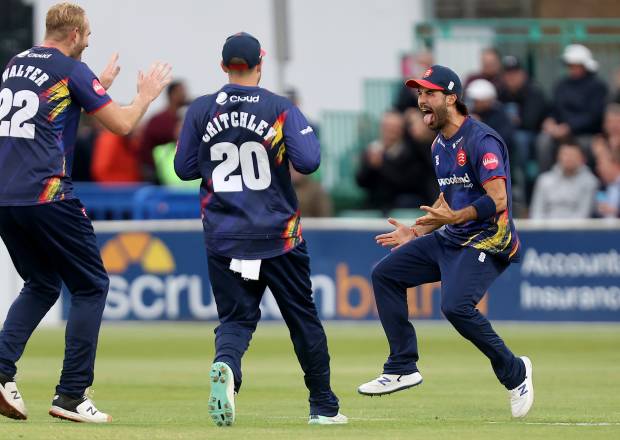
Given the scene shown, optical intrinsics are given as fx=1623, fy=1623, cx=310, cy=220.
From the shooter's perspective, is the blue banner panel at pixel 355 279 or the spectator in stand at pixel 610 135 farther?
the spectator in stand at pixel 610 135

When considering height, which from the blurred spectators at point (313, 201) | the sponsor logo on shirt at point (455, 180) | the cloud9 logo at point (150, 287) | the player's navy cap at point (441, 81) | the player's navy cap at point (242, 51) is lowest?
the cloud9 logo at point (150, 287)

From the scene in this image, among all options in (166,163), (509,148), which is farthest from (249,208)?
(166,163)

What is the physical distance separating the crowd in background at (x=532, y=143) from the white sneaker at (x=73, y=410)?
10.6 metres

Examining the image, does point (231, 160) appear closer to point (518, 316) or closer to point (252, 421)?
point (252, 421)

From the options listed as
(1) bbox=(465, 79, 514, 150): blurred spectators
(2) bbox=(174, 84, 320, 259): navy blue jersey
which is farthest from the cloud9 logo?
(2) bbox=(174, 84, 320, 259): navy blue jersey

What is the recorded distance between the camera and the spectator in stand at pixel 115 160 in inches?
850

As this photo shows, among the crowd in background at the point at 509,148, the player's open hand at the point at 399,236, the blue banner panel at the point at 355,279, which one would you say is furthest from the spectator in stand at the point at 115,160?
the player's open hand at the point at 399,236

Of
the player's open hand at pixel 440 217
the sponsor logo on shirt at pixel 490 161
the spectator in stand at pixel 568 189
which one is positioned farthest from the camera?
the spectator in stand at pixel 568 189

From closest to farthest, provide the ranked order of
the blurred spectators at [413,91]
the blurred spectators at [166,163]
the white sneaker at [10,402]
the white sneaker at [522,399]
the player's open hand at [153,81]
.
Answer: the white sneaker at [10,402] < the player's open hand at [153,81] < the white sneaker at [522,399] < the blurred spectators at [166,163] < the blurred spectators at [413,91]

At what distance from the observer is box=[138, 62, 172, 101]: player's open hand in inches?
390

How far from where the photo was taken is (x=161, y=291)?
19297 mm

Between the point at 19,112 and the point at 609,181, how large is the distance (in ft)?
38.0

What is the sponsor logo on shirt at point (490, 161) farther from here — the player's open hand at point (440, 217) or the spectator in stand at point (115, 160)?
the spectator in stand at point (115, 160)

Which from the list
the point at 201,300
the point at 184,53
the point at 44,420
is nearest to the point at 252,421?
the point at 44,420
